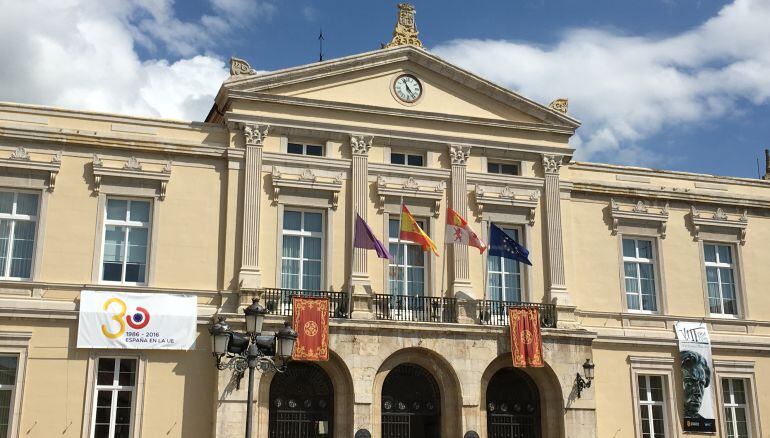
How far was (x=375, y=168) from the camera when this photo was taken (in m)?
24.7

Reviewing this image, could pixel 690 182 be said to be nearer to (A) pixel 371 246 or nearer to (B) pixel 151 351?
A: (A) pixel 371 246

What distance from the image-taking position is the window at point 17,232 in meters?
21.9

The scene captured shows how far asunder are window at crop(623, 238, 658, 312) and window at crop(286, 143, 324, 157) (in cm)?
941

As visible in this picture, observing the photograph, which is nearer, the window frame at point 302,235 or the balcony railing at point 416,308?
the window frame at point 302,235

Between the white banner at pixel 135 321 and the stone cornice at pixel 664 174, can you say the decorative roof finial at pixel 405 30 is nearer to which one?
the stone cornice at pixel 664 174

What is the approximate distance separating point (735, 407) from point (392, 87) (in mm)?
13457

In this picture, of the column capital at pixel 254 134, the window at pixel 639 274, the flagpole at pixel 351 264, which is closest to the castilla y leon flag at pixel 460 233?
the flagpole at pixel 351 264

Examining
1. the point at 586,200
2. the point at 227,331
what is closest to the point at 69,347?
the point at 227,331

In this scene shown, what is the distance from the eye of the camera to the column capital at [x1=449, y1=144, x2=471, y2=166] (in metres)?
25.5

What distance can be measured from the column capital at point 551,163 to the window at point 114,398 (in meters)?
12.4

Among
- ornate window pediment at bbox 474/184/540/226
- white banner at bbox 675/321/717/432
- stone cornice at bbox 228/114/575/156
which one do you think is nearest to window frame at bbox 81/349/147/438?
stone cornice at bbox 228/114/575/156

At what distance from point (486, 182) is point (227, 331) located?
11.6 m

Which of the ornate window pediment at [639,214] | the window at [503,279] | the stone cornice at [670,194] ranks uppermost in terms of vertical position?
the stone cornice at [670,194]

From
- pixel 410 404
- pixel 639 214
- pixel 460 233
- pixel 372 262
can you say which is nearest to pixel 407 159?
pixel 460 233
